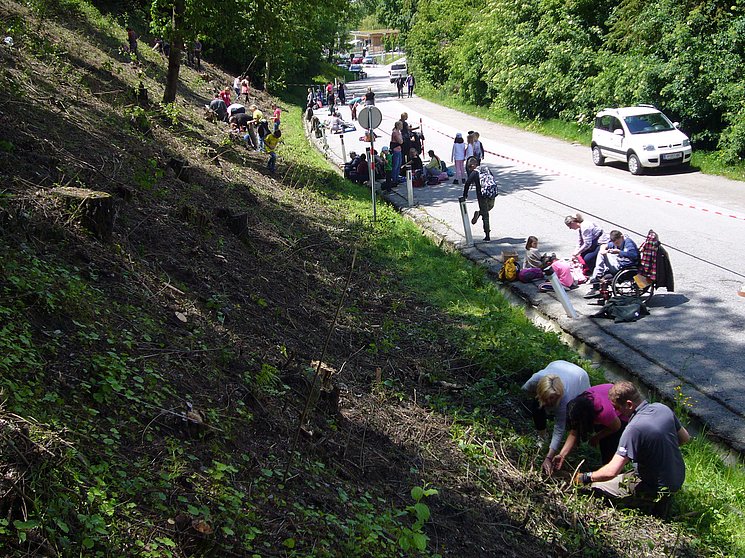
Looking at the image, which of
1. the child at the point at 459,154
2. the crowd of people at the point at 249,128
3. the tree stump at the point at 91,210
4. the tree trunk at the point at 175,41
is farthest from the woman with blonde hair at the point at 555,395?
the tree trunk at the point at 175,41

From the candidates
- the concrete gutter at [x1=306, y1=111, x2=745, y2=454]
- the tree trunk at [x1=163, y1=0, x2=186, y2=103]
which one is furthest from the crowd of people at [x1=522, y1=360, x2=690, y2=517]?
the tree trunk at [x1=163, y1=0, x2=186, y2=103]

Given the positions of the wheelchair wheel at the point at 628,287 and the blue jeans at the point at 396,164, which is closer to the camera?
the wheelchair wheel at the point at 628,287

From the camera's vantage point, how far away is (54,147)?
987cm

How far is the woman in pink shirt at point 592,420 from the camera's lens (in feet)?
21.7

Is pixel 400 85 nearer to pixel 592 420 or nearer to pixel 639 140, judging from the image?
pixel 639 140

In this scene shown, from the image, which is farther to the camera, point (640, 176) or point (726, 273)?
point (640, 176)

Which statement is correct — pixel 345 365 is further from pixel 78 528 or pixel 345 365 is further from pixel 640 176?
pixel 640 176

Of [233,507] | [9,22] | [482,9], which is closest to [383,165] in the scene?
[9,22]

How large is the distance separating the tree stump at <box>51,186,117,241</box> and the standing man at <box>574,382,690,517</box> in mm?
5334

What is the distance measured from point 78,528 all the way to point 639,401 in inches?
182

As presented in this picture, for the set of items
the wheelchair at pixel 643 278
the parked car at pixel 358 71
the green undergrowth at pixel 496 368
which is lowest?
the green undergrowth at pixel 496 368

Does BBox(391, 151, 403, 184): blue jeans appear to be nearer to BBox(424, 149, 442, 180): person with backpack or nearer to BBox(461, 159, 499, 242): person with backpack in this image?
BBox(424, 149, 442, 180): person with backpack

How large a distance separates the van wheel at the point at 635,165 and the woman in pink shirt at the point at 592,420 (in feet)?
57.6

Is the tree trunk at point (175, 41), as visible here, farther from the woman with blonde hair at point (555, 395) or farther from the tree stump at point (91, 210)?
the woman with blonde hair at point (555, 395)
